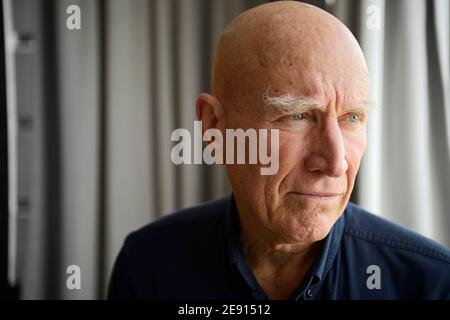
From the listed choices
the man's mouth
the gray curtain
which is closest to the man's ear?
the gray curtain

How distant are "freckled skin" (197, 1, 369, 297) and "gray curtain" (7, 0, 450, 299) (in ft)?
0.59

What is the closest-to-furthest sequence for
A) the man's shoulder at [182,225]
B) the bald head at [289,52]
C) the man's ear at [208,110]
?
the bald head at [289,52]
the man's ear at [208,110]
the man's shoulder at [182,225]

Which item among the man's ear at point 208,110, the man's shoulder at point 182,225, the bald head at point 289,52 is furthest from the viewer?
the man's shoulder at point 182,225

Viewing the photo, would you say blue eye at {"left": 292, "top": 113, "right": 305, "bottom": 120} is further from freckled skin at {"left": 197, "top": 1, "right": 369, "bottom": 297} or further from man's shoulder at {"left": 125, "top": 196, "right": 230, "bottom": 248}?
man's shoulder at {"left": 125, "top": 196, "right": 230, "bottom": 248}

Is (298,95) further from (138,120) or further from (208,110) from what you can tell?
(138,120)

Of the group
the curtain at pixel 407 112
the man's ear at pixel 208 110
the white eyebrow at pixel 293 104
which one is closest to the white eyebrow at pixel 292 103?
the white eyebrow at pixel 293 104

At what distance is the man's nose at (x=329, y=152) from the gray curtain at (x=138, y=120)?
9.5 inches

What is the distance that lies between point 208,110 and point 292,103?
0.20 m

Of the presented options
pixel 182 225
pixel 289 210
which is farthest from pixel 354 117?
pixel 182 225

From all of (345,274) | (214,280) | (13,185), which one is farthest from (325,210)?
(13,185)

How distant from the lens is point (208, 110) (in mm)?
865

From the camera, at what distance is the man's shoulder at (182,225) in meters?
1.00

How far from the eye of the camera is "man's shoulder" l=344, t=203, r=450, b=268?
0.86 m

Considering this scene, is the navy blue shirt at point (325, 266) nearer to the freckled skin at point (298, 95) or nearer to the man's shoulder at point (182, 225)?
the man's shoulder at point (182, 225)
